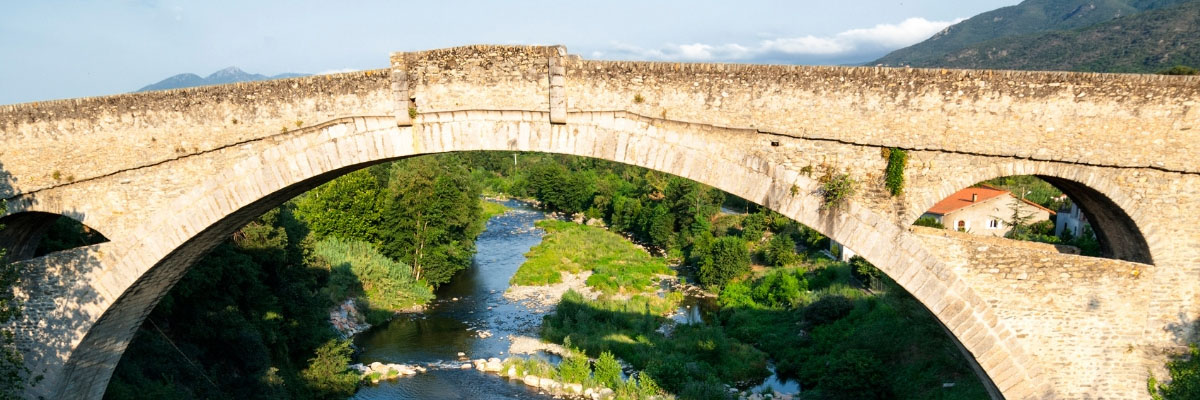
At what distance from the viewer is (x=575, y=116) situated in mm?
7426

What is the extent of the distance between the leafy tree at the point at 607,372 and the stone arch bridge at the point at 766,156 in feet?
29.0

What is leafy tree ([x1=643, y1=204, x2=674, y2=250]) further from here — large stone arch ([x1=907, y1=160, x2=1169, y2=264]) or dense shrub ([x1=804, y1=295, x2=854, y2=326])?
large stone arch ([x1=907, y1=160, x2=1169, y2=264])

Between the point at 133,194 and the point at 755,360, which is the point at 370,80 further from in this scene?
the point at 755,360

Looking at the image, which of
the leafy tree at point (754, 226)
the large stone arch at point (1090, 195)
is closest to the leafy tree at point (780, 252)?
the leafy tree at point (754, 226)

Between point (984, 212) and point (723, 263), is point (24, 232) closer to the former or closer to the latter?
point (723, 263)

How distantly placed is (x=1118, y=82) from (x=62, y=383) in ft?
38.2

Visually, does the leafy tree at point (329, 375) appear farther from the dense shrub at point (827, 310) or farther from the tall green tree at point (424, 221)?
the dense shrub at point (827, 310)

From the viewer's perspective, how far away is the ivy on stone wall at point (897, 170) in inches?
267

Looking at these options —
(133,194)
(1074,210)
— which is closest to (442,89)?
(133,194)

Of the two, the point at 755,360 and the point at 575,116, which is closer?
the point at 575,116

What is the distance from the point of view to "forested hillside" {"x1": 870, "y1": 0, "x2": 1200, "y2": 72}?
38.2 metres

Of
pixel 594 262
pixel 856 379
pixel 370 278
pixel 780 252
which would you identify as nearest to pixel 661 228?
pixel 594 262

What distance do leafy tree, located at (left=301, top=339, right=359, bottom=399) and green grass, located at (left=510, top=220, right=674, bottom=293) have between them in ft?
29.7

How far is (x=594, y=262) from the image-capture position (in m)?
27.0
